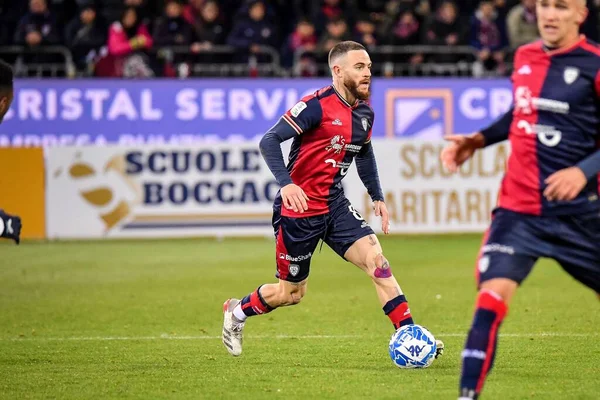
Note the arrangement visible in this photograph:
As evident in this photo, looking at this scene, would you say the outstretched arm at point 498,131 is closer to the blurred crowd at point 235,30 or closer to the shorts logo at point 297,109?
the shorts logo at point 297,109

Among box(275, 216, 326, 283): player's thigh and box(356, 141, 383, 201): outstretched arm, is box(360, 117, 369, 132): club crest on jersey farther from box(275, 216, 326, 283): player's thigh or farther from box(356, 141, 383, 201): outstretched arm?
box(275, 216, 326, 283): player's thigh

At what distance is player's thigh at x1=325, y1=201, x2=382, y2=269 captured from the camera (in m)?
8.22

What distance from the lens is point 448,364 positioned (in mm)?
8086

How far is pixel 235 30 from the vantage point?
73.9 ft

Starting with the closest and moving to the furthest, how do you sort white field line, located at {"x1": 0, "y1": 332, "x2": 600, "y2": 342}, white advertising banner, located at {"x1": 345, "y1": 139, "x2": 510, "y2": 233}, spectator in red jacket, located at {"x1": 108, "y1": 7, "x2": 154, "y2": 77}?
white field line, located at {"x1": 0, "y1": 332, "x2": 600, "y2": 342} < white advertising banner, located at {"x1": 345, "y1": 139, "x2": 510, "y2": 233} < spectator in red jacket, located at {"x1": 108, "y1": 7, "x2": 154, "y2": 77}

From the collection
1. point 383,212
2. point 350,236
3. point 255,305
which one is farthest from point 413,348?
point 255,305

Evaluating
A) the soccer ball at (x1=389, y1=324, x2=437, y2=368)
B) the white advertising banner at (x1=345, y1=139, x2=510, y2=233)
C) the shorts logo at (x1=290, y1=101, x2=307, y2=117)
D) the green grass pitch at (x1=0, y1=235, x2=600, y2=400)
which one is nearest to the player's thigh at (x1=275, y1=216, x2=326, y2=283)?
the green grass pitch at (x1=0, y1=235, x2=600, y2=400)

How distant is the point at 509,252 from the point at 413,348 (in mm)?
2041

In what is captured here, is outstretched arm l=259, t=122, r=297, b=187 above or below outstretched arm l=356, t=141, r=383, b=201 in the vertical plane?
above

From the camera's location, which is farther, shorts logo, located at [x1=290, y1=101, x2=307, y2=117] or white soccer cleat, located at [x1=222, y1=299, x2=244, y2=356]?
white soccer cleat, located at [x1=222, y1=299, x2=244, y2=356]

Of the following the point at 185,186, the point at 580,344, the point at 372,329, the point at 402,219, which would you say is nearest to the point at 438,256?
the point at 402,219

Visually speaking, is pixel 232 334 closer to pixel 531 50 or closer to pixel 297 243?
pixel 297 243

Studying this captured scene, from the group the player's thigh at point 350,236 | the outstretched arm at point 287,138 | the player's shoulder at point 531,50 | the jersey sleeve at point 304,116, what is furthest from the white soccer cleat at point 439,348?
the player's shoulder at point 531,50

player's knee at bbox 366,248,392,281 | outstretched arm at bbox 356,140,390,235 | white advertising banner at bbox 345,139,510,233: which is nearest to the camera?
player's knee at bbox 366,248,392,281
